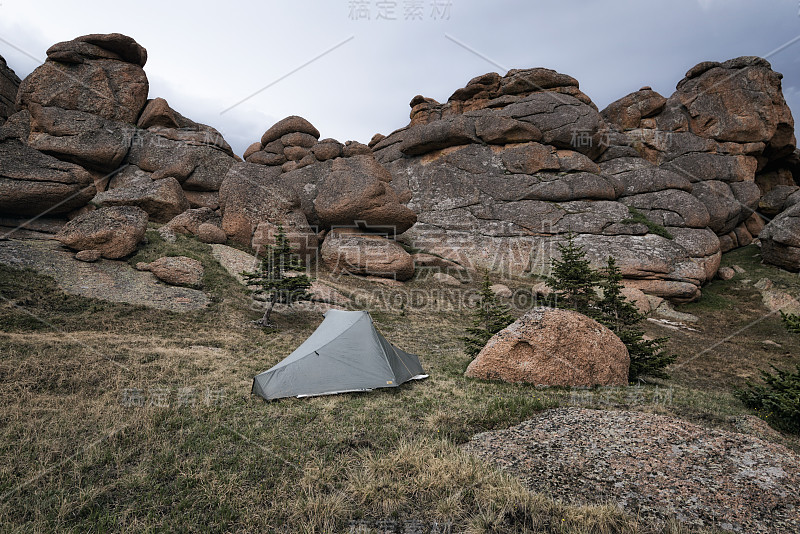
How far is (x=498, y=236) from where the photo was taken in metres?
33.8

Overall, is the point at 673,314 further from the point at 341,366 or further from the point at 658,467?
the point at 341,366

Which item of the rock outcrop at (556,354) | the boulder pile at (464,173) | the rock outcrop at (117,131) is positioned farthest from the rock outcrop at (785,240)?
the rock outcrop at (117,131)

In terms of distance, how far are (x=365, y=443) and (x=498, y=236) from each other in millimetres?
30018

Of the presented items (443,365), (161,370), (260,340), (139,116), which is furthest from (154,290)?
(139,116)

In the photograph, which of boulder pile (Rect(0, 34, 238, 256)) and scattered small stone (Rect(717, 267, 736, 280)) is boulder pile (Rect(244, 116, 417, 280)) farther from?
scattered small stone (Rect(717, 267, 736, 280))

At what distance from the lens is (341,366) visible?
33.7 ft

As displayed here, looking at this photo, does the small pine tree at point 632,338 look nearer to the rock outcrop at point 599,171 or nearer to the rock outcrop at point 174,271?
the rock outcrop at point 599,171

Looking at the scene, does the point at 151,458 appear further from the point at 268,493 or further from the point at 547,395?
the point at 547,395

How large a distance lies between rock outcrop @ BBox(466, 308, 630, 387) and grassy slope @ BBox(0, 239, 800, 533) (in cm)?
68

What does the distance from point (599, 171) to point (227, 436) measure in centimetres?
4266

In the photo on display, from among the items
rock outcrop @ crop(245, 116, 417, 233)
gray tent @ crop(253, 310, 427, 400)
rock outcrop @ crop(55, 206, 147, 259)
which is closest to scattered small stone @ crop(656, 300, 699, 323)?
rock outcrop @ crop(245, 116, 417, 233)

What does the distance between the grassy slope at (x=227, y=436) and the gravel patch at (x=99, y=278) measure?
1.75 metres

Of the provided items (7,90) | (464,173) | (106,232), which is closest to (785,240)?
(464,173)

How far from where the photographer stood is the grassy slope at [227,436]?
4.37m
